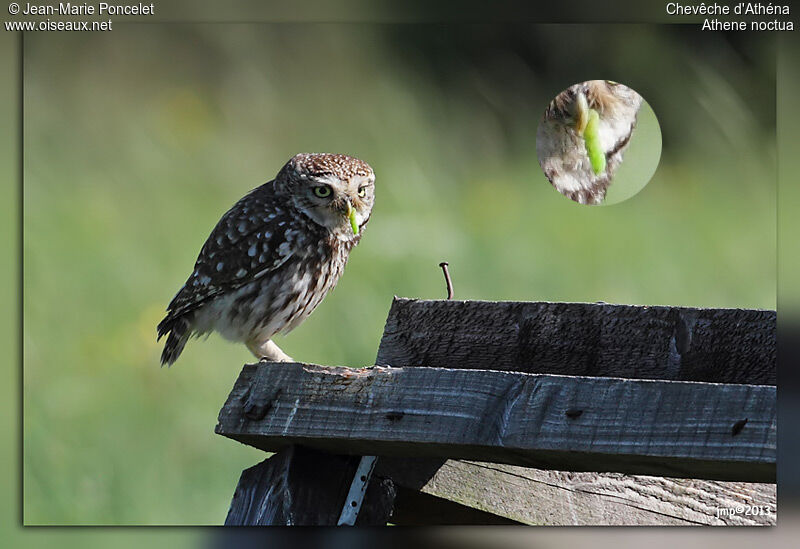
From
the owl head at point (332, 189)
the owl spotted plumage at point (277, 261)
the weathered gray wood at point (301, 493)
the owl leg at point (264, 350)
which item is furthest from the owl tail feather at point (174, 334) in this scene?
the weathered gray wood at point (301, 493)

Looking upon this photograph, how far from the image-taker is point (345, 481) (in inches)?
62.7

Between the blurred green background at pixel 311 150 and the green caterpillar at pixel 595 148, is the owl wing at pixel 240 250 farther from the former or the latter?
the green caterpillar at pixel 595 148

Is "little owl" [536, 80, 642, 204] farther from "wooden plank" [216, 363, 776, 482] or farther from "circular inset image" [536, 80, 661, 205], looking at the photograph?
"wooden plank" [216, 363, 776, 482]

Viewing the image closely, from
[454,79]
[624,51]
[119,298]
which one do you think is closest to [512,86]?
[454,79]

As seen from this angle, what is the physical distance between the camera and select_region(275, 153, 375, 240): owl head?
224 cm

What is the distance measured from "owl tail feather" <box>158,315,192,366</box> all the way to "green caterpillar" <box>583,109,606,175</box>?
1049 mm

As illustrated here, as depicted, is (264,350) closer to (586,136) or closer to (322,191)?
(322,191)

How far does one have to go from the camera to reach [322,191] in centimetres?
229

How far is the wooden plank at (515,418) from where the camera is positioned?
1.36 m

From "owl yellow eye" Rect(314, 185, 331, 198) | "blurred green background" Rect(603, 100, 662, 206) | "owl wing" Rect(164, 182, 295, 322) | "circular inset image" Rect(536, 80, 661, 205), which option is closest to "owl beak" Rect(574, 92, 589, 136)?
"circular inset image" Rect(536, 80, 661, 205)

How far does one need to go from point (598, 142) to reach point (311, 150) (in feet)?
2.29

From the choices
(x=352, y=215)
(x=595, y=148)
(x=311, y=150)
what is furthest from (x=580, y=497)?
(x=311, y=150)

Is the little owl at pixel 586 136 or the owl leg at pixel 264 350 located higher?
the little owl at pixel 586 136

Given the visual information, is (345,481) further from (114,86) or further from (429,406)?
(114,86)
